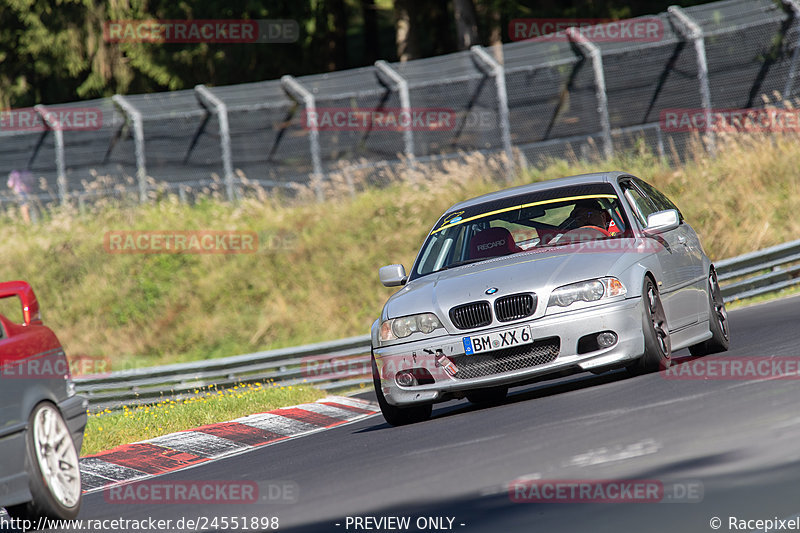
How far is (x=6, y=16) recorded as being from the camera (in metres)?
43.1

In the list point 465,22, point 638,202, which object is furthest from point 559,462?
point 465,22

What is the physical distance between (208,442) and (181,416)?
1.80 meters

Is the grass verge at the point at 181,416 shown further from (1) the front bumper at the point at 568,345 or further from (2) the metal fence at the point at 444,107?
(2) the metal fence at the point at 444,107

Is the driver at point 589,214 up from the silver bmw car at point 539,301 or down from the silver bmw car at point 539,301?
up

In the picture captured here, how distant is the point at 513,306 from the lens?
802 centimetres

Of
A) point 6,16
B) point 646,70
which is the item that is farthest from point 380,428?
point 6,16

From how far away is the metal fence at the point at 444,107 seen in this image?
71.1 feet

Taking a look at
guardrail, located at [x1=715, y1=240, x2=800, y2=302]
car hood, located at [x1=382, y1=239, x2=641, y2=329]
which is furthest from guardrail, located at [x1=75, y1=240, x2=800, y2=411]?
car hood, located at [x1=382, y1=239, x2=641, y2=329]

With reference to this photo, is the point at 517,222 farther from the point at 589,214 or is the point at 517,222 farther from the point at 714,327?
the point at 714,327

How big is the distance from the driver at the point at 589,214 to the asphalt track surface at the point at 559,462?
1.24 meters

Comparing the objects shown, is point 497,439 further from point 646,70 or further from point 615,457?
point 646,70

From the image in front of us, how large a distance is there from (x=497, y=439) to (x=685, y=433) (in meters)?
1.29

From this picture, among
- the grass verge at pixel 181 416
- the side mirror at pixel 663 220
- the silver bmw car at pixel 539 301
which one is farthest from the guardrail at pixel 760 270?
the side mirror at pixel 663 220

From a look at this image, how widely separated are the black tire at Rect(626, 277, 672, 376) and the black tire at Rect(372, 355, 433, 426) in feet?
5.34
